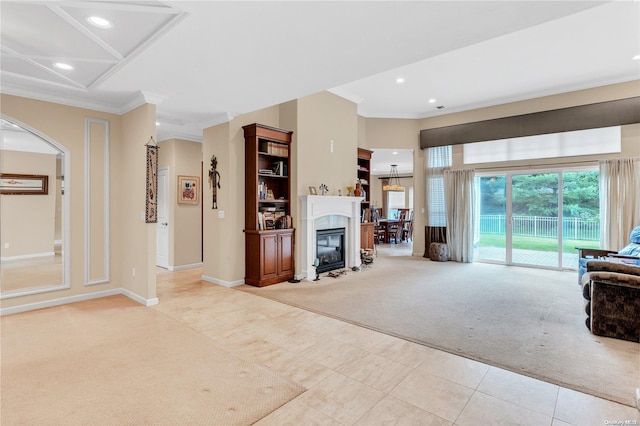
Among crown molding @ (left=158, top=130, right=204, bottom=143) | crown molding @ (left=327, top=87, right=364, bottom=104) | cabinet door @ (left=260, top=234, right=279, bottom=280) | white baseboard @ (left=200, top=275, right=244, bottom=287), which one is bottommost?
white baseboard @ (left=200, top=275, right=244, bottom=287)

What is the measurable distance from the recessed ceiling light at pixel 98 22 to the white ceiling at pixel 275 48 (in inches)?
2.5

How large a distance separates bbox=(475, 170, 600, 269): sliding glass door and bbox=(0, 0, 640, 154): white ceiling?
1.99 m

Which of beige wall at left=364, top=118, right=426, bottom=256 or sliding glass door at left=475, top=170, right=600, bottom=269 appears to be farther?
beige wall at left=364, top=118, right=426, bottom=256

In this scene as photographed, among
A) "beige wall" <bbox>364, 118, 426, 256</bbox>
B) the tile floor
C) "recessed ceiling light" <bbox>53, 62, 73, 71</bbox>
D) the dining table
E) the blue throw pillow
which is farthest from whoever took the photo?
the dining table

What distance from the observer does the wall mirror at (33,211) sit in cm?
431

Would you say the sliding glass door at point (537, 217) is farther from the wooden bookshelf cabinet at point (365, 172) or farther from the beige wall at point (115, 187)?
the beige wall at point (115, 187)

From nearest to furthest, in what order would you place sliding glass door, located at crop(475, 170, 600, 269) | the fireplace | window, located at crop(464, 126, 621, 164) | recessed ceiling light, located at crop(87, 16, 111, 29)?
1. recessed ceiling light, located at crop(87, 16, 111, 29)
2. window, located at crop(464, 126, 621, 164)
3. the fireplace
4. sliding glass door, located at crop(475, 170, 600, 269)

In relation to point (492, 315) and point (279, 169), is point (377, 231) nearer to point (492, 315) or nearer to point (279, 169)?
point (279, 169)

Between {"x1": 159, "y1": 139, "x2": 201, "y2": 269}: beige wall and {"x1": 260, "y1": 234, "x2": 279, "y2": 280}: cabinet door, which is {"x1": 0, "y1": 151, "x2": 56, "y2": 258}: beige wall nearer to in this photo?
{"x1": 159, "y1": 139, "x2": 201, "y2": 269}: beige wall

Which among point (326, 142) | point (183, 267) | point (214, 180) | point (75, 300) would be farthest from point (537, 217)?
point (75, 300)

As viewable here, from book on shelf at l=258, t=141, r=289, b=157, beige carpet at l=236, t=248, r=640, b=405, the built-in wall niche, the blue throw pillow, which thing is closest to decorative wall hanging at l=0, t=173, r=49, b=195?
the built-in wall niche

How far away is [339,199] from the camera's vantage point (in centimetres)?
623

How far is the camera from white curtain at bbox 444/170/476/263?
23.9 ft

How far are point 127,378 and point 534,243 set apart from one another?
7394mm
